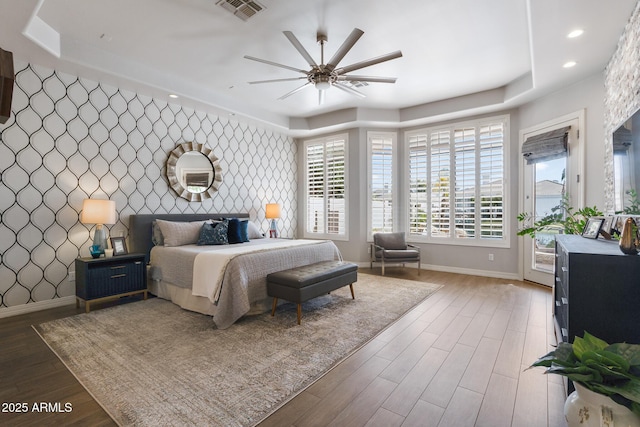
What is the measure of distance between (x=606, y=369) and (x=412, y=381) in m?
1.18

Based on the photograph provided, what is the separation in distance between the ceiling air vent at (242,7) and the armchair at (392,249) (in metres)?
3.93

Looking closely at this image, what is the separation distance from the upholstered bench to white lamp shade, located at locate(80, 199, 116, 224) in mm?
2094

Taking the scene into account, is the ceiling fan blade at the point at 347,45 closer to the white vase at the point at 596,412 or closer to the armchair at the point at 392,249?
the white vase at the point at 596,412

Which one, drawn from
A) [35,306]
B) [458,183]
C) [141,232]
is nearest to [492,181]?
[458,183]

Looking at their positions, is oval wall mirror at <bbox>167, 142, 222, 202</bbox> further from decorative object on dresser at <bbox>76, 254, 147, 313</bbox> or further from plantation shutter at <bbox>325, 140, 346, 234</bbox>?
plantation shutter at <bbox>325, 140, 346, 234</bbox>

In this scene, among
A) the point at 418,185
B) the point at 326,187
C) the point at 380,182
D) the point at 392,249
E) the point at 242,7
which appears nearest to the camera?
the point at 242,7

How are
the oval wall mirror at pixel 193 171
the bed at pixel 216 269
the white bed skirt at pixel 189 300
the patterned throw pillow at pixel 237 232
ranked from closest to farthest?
the bed at pixel 216 269
the white bed skirt at pixel 189 300
the patterned throw pillow at pixel 237 232
the oval wall mirror at pixel 193 171

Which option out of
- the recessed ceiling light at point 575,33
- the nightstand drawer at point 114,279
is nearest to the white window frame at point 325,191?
the nightstand drawer at point 114,279

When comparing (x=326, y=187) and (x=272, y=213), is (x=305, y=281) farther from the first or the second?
(x=326, y=187)

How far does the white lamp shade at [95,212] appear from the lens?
3.55 meters

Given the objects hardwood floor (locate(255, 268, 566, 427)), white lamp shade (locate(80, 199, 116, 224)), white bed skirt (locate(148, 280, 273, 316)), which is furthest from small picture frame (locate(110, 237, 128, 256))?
hardwood floor (locate(255, 268, 566, 427))

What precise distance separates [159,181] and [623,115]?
17.9 ft

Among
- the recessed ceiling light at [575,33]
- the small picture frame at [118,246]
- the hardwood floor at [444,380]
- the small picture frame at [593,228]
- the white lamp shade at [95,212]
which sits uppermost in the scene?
the recessed ceiling light at [575,33]

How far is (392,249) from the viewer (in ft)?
18.3
